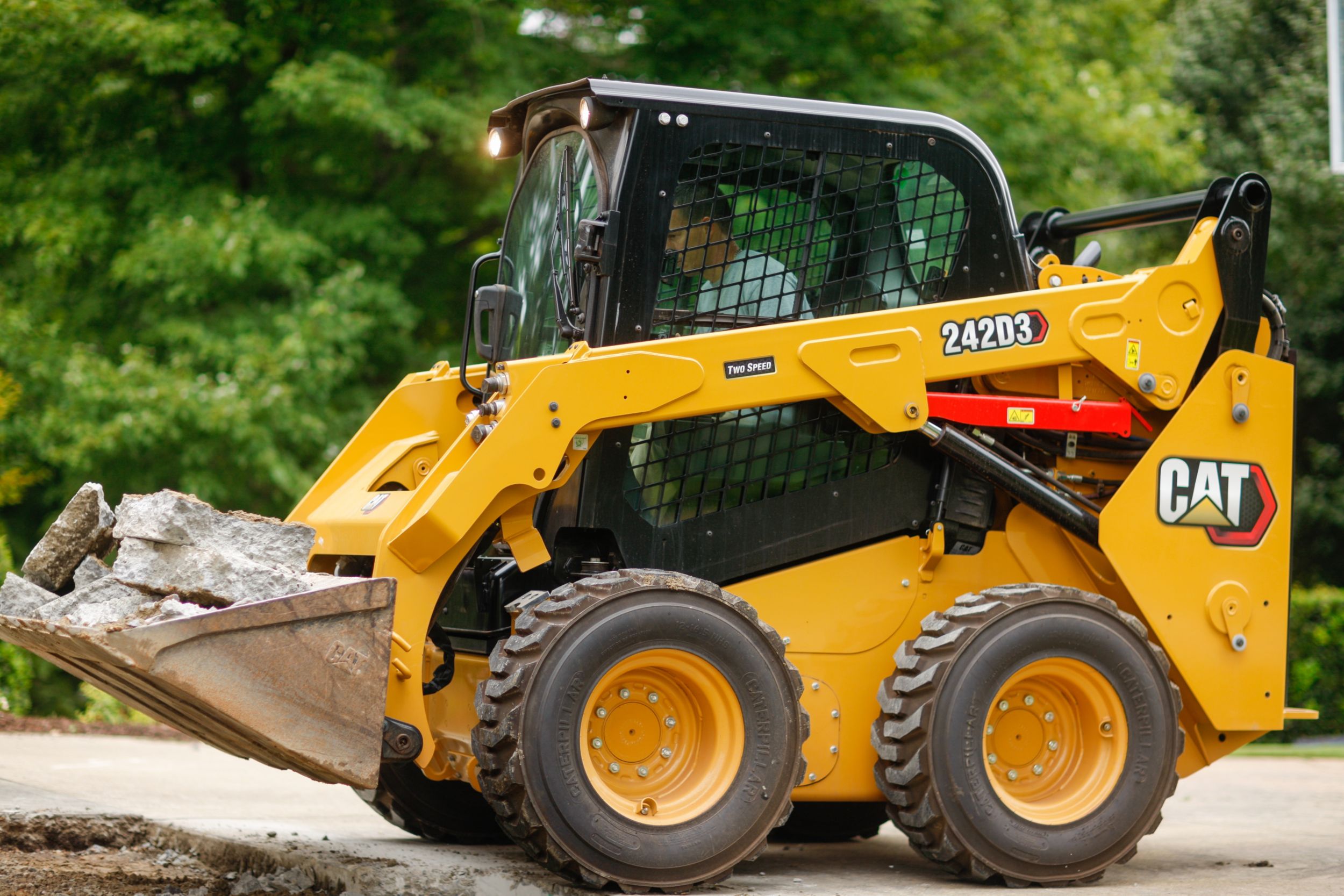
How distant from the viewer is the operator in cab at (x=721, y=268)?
5.48 metres

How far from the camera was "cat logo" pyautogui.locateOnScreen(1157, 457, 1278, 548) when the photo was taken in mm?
5781

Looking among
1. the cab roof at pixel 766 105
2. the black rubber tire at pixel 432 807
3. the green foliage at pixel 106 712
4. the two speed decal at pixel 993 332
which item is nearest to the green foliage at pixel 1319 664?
the two speed decal at pixel 993 332

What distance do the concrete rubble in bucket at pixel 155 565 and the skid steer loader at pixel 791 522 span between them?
181 mm

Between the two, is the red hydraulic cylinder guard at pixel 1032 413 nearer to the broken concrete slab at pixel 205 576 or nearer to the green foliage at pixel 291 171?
the broken concrete slab at pixel 205 576

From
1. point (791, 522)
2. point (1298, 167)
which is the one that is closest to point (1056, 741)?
point (791, 522)

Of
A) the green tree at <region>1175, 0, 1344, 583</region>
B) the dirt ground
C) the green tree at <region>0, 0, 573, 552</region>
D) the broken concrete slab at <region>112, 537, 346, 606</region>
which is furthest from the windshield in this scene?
the green tree at <region>1175, 0, 1344, 583</region>

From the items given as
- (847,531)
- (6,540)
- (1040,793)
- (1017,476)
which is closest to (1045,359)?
(1017,476)

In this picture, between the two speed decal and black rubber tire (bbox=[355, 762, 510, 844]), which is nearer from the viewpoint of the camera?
the two speed decal

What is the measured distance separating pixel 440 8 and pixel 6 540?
20.6ft

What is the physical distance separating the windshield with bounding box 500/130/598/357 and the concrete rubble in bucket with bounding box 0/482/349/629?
4.60 feet

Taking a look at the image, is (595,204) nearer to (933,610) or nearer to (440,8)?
(933,610)

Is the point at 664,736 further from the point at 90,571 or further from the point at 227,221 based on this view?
the point at 227,221

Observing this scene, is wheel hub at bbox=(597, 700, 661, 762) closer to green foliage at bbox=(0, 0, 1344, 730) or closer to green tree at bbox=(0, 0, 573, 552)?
green foliage at bbox=(0, 0, 1344, 730)

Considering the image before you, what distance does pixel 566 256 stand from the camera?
5.66m
